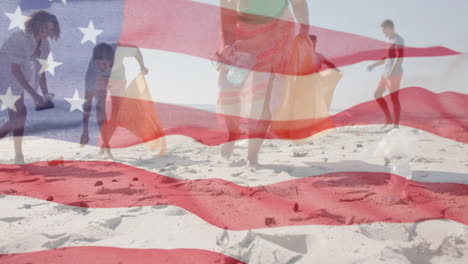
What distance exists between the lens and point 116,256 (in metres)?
1.34

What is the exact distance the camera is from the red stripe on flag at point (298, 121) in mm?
3064

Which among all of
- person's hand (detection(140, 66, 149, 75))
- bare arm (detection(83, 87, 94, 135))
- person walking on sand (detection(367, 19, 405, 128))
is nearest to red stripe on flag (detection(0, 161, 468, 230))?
bare arm (detection(83, 87, 94, 135))

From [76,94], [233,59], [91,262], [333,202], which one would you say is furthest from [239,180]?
[76,94]

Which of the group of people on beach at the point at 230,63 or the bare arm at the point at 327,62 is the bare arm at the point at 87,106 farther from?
the bare arm at the point at 327,62

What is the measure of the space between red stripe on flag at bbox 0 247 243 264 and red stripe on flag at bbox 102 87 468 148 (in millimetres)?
1823

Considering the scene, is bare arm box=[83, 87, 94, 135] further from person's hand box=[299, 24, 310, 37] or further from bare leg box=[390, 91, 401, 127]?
bare leg box=[390, 91, 401, 127]

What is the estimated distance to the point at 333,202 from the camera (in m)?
1.94

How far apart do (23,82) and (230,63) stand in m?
2.41

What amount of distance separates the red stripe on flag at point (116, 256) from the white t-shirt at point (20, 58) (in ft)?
9.63

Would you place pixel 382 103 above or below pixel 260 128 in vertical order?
above

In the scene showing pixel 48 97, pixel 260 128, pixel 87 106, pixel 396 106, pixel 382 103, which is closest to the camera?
pixel 260 128

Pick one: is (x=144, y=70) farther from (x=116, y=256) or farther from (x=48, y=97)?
(x=116, y=256)

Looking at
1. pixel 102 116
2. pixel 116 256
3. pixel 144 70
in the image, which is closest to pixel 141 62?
pixel 144 70

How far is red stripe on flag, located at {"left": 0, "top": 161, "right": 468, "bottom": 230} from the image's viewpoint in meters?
1.69
